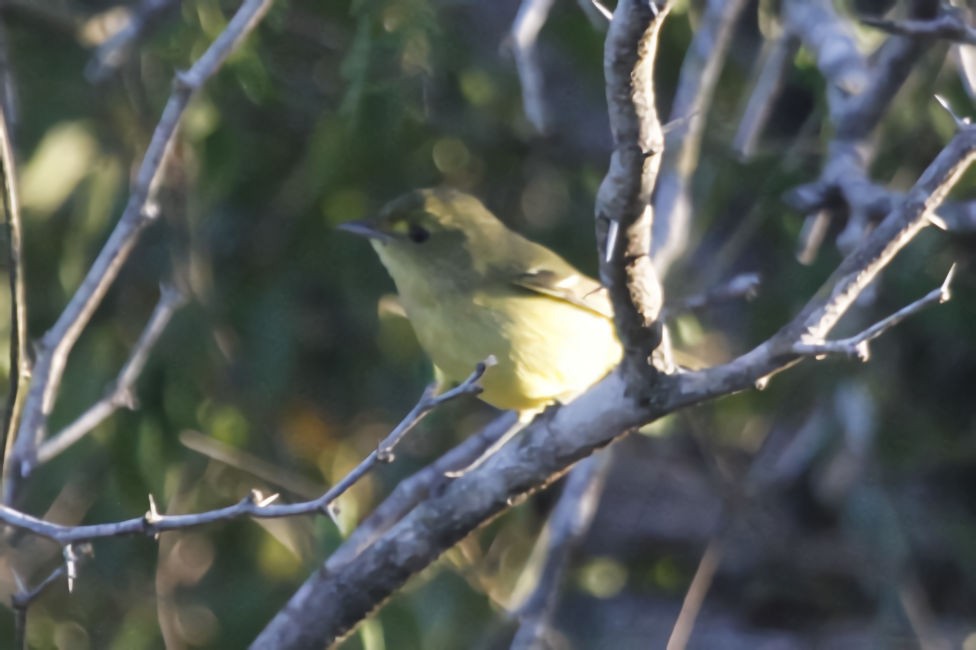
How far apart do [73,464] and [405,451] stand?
1088mm

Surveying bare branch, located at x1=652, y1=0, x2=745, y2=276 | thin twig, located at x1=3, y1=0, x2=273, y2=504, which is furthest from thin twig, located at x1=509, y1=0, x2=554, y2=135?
thin twig, located at x1=3, y1=0, x2=273, y2=504

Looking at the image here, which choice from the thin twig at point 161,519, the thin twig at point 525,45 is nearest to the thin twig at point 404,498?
the thin twig at point 525,45

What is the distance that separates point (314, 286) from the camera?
4.71 meters

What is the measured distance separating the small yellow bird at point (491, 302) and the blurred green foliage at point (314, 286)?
25cm

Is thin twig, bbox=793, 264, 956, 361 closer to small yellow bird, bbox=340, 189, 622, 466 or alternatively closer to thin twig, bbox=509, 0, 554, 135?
small yellow bird, bbox=340, 189, 622, 466

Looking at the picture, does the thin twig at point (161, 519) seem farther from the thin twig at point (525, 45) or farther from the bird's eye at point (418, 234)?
the bird's eye at point (418, 234)

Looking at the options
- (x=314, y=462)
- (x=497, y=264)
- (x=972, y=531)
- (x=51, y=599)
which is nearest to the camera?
(x=497, y=264)

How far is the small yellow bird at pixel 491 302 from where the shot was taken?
380cm

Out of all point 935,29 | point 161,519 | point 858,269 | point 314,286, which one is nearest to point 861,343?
point 858,269

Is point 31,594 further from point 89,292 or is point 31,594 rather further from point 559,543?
point 559,543

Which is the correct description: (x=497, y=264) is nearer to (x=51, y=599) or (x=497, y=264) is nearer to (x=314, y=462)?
(x=314, y=462)

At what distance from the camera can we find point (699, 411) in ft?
15.8

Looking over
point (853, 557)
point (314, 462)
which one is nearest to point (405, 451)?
point (314, 462)

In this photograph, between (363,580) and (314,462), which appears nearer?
(363,580)
